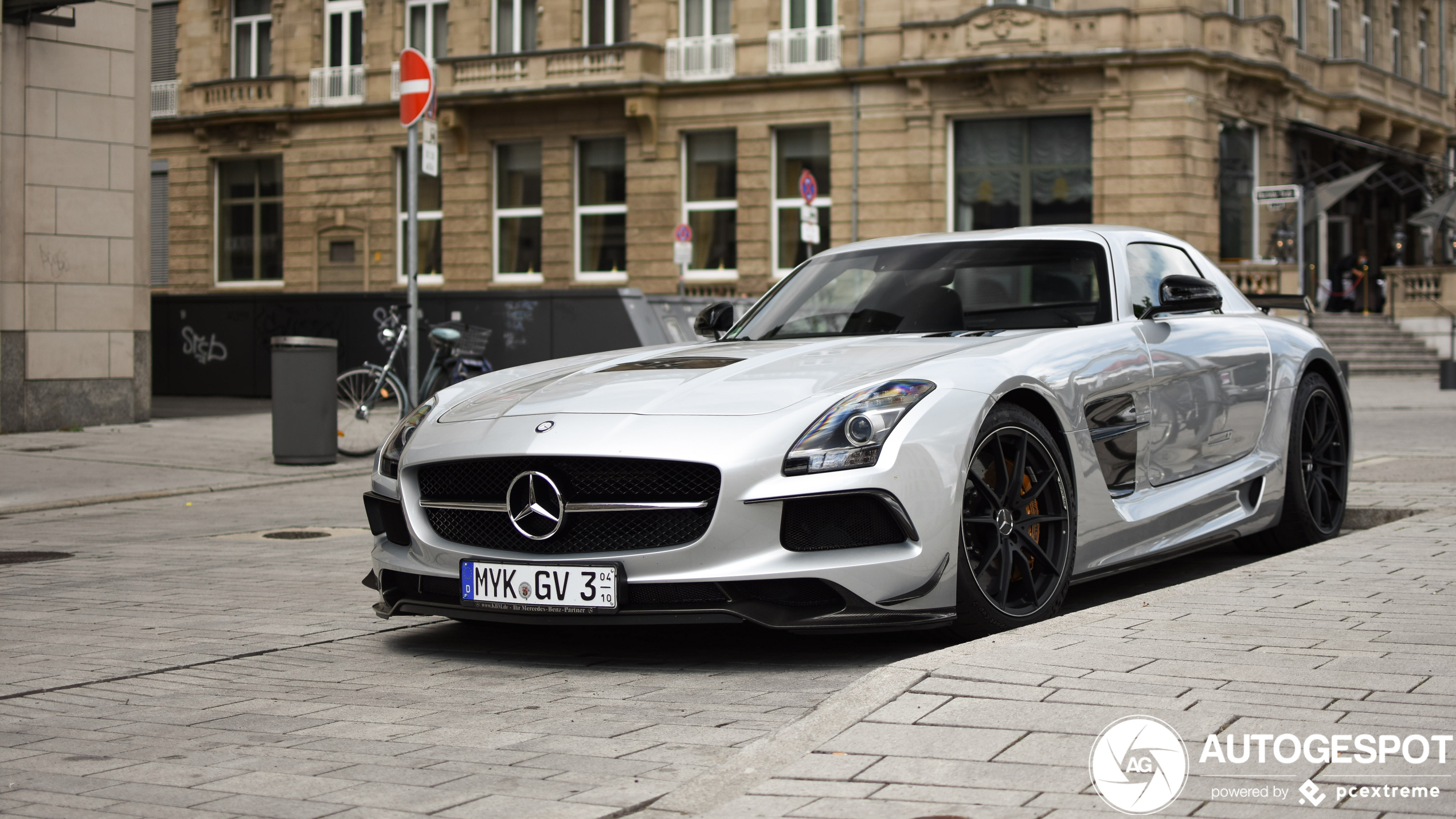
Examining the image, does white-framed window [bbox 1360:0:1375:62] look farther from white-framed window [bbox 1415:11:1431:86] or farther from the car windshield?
the car windshield

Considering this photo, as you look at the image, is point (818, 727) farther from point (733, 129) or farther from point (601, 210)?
point (601, 210)

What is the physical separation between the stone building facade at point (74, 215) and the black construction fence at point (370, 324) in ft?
11.6

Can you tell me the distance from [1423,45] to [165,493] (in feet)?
123

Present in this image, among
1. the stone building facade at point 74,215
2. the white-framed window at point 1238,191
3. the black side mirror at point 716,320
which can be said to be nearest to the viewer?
the black side mirror at point 716,320

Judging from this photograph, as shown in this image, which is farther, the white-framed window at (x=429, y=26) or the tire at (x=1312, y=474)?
the white-framed window at (x=429, y=26)

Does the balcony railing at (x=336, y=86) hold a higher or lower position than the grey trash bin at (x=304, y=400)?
higher

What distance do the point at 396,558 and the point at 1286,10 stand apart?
31.7 metres

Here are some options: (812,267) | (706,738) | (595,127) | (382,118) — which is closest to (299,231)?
(382,118)

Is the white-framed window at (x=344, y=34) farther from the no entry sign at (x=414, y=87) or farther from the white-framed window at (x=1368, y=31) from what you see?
the white-framed window at (x=1368, y=31)

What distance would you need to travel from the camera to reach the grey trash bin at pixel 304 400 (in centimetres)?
1244

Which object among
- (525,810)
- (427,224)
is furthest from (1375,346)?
(525,810)

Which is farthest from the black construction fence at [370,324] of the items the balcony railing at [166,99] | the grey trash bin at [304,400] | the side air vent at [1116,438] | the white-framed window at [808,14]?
the balcony railing at [166,99]

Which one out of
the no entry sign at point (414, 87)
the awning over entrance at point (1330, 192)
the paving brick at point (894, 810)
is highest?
the awning over entrance at point (1330, 192)

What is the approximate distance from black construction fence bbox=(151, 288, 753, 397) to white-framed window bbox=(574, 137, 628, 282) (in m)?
9.31
